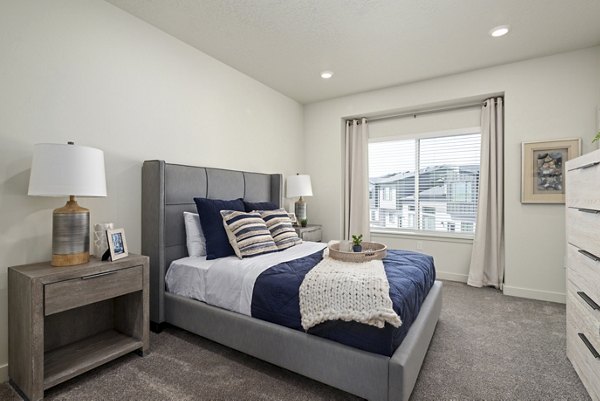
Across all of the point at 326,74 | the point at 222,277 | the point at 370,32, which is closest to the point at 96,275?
the point at 222,277

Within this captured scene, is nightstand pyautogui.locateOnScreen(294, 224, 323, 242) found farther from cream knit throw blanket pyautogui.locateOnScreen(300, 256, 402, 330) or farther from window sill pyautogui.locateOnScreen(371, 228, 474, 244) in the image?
cream knit throw blanket pyautogui.locateOnScreen(300, 256, 402, 330)

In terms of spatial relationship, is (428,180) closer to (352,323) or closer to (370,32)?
(370,32)

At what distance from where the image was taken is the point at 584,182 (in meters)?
1.78

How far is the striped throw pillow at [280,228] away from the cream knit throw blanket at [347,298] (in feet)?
3.31

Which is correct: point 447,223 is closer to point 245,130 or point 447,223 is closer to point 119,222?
point 245,130

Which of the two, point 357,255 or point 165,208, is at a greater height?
point 165,208

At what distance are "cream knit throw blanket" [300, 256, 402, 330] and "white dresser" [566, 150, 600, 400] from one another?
45.7 inches

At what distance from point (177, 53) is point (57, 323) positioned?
2.51m

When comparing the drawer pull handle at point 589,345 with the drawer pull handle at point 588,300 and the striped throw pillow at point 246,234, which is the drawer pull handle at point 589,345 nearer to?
the drawer pull handle at point 588,300

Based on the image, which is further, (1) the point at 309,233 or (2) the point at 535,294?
(1) the point at 309,233

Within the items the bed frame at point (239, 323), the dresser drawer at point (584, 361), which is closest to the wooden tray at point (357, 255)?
the bed frame at point (239, 323)

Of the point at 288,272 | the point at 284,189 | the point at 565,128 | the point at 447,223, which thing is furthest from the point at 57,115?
the point at 565,128

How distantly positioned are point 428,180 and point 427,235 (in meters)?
0.80

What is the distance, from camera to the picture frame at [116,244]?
203 cm
